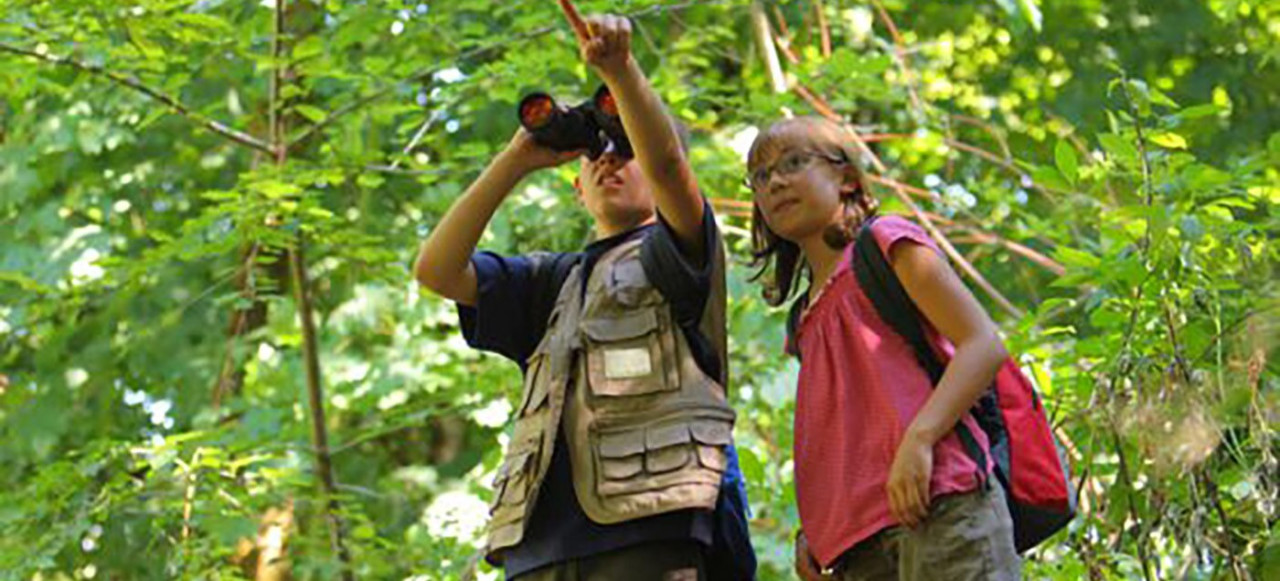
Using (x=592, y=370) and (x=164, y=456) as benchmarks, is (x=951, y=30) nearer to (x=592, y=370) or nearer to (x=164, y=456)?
(x=164, y=456)

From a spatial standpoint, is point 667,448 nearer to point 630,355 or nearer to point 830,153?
point 630,355

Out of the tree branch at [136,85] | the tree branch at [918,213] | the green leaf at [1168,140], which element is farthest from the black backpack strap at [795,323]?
the tree branch at [136,85]

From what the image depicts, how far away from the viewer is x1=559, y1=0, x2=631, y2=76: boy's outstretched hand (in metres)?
2.31

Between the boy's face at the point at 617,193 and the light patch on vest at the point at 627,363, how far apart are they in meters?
0.25

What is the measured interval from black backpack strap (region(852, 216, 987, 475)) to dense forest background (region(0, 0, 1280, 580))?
0.71 m

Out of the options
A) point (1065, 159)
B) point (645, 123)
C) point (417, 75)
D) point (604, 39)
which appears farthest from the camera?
point (417, 75)

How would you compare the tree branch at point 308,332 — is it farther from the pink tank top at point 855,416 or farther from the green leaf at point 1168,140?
the pink tank top at point 855,416

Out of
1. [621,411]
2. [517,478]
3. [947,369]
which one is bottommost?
[517,478]

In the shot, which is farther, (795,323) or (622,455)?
(795,323)

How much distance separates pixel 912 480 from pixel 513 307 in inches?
32.6

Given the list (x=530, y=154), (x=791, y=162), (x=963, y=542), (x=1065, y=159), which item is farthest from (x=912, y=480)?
(x=1065, y=159)

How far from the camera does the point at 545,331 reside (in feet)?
9.42

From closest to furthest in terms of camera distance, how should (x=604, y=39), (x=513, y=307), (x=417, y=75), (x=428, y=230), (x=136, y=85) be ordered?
(x=604, y=39)
(x=513, y=307)
(x=136, y=85)
(x=417, y=75)
(x=428, y=230)

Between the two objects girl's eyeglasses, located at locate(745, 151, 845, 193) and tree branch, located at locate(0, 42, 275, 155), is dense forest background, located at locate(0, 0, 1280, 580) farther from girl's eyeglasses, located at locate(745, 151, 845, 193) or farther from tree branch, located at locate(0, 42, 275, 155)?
girl's eyeglasses, located at locate(745, 151, 845, 193)
